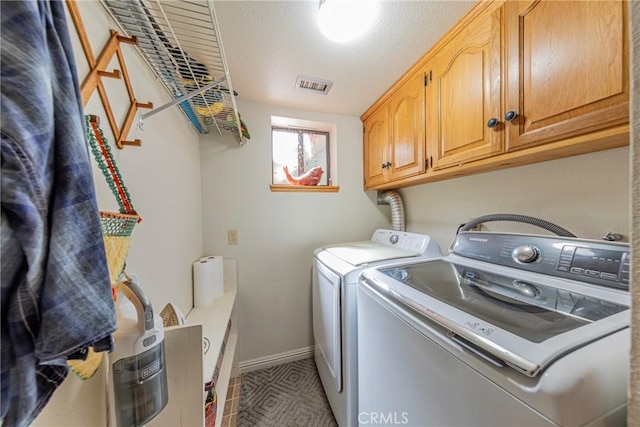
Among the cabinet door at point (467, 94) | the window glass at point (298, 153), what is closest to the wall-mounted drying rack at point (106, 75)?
the window glass at point (298, 153)

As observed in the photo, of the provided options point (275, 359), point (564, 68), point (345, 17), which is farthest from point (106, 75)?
point (275, 359)

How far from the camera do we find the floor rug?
144cm

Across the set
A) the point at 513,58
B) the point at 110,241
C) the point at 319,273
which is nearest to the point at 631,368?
the point at 110,241

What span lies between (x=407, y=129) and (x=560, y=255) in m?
1.07

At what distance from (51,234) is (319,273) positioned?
1.43 m

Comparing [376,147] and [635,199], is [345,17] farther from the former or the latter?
[635,199]

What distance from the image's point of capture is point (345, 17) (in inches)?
40.7

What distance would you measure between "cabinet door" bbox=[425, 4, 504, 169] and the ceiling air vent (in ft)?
2.21

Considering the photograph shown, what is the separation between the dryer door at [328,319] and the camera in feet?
4.20

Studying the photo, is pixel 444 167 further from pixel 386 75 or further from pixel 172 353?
pixel 172 353

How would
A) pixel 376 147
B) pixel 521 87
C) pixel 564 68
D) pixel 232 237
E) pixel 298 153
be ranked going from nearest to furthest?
pixel 564 68
pixel 521 87
pixel 232 237
pixel 376 147
pixel 298 153

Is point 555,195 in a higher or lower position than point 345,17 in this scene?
lower

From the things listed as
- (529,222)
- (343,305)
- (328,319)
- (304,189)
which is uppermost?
(304,189)

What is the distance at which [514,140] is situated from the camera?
92 cm
